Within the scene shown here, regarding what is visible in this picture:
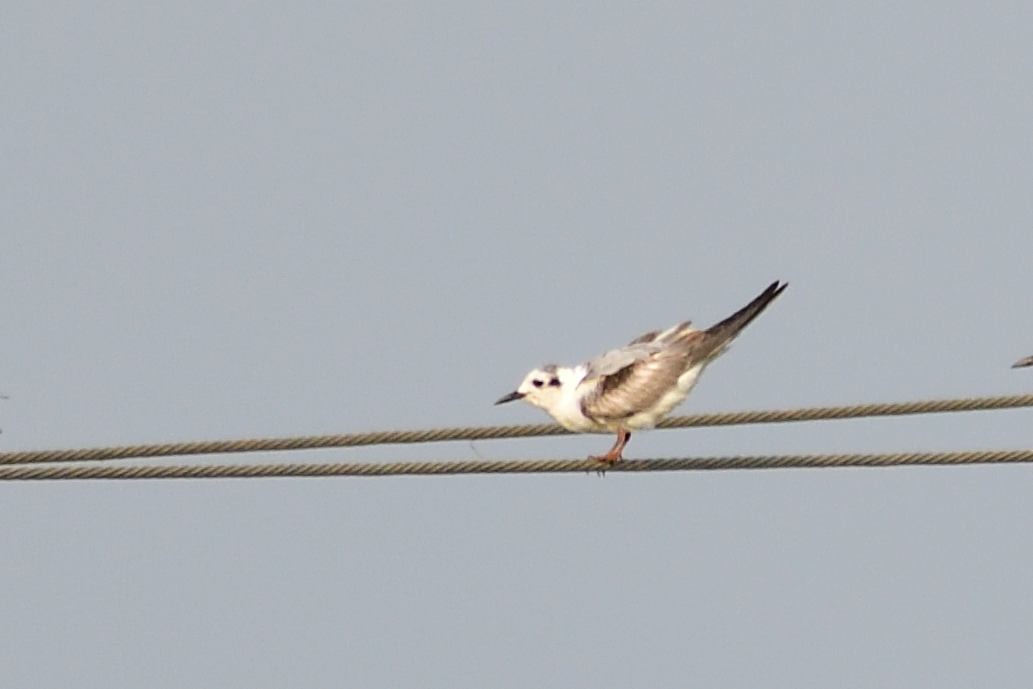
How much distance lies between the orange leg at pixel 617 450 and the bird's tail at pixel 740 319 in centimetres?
95

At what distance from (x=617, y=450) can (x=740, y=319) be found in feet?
4.23

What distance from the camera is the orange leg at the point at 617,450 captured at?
16.2 meters

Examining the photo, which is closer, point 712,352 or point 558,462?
point 558,462

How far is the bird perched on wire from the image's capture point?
16672 mm

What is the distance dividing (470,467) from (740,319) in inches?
107

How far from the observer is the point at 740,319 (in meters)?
16.5

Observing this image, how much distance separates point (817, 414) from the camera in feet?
50.5

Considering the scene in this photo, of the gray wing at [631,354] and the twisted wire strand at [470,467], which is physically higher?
the gray wing at [631,354]

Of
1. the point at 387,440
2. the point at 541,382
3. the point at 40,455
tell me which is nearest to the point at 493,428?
the point at 387,440

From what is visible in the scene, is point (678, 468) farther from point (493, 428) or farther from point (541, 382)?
point (541, 382)

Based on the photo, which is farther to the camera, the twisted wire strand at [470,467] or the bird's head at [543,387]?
the bird's head at [543,387]

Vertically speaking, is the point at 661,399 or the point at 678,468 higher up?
the point at 661,399

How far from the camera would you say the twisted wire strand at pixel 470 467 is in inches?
570

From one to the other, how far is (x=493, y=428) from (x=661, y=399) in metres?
1.68
